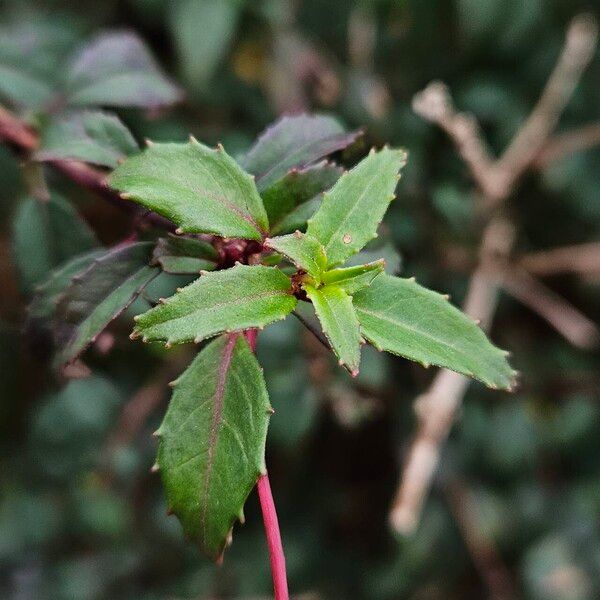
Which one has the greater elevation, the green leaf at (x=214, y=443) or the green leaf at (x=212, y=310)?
the green leaf at (x=212, y=310)

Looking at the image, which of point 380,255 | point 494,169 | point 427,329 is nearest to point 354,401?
point 494,169

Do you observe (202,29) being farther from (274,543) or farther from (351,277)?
(274,543)

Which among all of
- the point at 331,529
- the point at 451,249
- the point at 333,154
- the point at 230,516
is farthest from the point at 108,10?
the point at 230,516

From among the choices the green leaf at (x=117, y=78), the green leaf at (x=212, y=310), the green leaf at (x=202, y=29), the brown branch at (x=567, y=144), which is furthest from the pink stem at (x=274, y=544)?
the brown branch at (x=567, y=144)

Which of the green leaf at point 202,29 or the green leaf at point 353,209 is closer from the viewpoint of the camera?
the green leaf at point 353,209

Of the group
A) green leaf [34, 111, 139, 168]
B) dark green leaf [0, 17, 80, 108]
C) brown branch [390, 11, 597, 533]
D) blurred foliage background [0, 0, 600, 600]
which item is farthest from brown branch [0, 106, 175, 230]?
brown branch [390, 11, 597, 533]

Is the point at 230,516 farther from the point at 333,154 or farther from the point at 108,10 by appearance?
the point at 108,10

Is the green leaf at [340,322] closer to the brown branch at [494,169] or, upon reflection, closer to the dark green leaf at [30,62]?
the dark green leaf at [30,62]

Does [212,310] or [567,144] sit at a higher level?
[212,310]

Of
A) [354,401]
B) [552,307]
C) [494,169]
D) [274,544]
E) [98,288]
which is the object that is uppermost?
[98,288]
